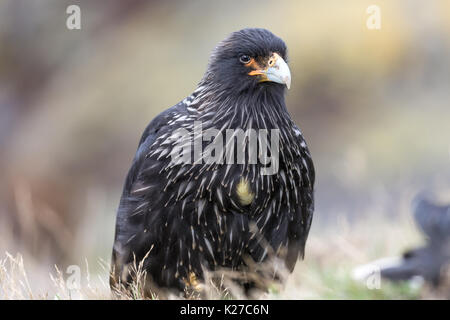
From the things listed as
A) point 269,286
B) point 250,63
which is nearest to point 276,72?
point 250,63

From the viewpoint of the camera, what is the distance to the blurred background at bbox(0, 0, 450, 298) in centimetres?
1145

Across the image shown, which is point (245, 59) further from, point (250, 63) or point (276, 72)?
point (276, 72)

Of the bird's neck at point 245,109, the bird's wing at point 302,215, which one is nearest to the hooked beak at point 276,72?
the bird's neck at point 245,109

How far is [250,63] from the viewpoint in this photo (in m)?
3.94

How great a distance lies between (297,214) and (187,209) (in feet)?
2.10

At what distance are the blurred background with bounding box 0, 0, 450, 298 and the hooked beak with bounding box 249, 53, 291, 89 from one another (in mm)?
6859

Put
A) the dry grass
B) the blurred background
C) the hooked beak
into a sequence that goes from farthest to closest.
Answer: the blurred background < the hooked beak < the dry grass

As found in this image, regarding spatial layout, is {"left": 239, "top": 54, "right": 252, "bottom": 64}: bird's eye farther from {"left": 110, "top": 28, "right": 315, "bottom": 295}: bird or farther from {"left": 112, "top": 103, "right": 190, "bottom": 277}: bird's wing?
{"left": 112, "top": 103, "right": 190, "bottom": 277}: bird's wing

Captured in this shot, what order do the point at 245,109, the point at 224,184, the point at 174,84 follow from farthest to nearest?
the point at 174,84 → the point at 245,109 → the point at 224,184

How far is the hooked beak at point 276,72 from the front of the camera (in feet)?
12.6

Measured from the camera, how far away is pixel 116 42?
41.1 ft

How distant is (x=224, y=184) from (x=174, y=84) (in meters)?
7.94

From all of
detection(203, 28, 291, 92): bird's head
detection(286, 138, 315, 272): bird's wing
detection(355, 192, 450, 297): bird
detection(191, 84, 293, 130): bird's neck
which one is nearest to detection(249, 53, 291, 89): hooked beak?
detection(203, 28, 291, 92): bird's head

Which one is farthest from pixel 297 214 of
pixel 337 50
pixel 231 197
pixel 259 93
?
pixel 337 50
